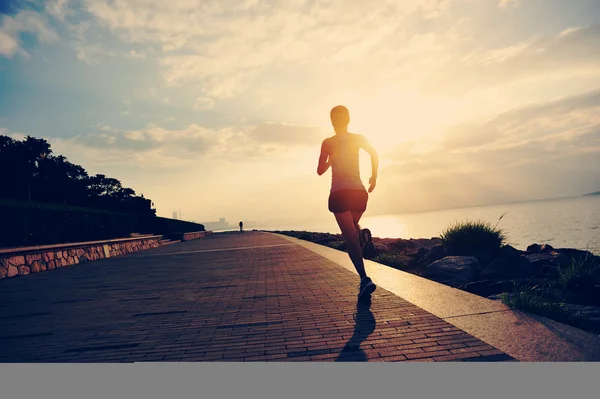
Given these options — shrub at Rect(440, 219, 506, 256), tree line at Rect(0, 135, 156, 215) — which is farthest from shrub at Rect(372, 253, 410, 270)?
tree line at Rect(0, 135, 156, 215)

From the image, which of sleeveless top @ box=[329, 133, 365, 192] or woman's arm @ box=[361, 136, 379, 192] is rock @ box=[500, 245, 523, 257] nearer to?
woman's arm @ box=[361, 136, 379, 192]

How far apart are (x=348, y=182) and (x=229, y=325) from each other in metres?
2.10

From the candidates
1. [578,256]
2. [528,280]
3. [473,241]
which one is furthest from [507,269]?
[578,256]

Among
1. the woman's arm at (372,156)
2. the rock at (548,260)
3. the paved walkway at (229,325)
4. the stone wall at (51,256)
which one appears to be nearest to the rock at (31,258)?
the stone wall at (51,256)

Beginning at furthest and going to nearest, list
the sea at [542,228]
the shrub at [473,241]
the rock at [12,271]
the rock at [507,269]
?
the sea at [542,228] < the shrub at [473,241] < the rock at [12,271] < the rock at [507,269]

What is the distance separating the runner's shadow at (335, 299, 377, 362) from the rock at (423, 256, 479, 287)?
2.69m

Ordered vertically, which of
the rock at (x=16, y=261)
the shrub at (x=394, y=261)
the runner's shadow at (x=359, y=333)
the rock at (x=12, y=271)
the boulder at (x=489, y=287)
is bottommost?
the boulder at (x=489, y=287)

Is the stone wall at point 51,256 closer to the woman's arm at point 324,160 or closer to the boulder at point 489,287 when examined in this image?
the woman's arm at point 324,160

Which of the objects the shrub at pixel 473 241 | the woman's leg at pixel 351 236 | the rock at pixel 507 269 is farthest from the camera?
the shrub at pixel 473 241

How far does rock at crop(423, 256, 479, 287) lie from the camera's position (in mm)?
6621

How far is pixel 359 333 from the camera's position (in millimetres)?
3398

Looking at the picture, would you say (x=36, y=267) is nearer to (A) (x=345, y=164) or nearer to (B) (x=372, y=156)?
(A) (x=345, y=164)

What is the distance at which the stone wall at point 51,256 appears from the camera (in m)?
9.80

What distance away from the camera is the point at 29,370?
294 cm
